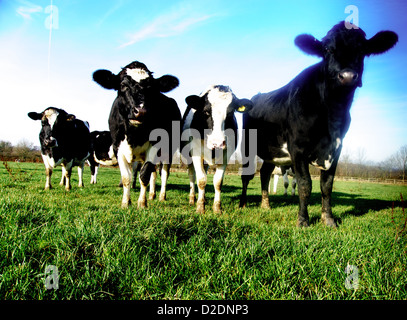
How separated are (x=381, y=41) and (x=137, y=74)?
4.09 meters

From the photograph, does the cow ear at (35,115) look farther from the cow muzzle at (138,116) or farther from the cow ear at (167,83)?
the cow muzzle at (138,116)

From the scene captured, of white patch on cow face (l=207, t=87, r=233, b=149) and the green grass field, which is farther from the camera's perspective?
white patch on cow face (l=207, t=87, r=233, b=149)

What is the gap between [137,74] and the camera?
16.1 ft

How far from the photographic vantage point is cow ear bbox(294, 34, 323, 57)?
162 inches

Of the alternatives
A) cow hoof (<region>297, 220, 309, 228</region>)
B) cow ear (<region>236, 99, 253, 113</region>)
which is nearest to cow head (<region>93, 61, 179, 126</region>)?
cow ear (<region>236, 99, 253, 113</region>)

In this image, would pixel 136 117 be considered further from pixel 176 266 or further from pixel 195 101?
pixel 176 266

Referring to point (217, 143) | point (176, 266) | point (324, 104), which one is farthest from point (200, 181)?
point (176, 266)

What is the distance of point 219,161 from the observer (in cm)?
554

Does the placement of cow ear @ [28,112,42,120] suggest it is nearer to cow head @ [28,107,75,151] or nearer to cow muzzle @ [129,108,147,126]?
cow head @ [28,107,75,151]

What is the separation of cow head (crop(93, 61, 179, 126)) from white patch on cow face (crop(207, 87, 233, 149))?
4.07 ft

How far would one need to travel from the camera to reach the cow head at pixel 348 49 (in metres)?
3.41

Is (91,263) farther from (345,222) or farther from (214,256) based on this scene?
(345,222)

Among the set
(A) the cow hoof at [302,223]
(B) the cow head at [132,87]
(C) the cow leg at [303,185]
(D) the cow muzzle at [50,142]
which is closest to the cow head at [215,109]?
(B) the cow head at [132,87]
